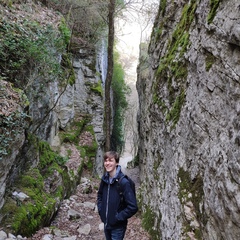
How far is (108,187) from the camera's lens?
11.6 feet

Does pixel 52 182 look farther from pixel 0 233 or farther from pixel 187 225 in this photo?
pixel 187 225

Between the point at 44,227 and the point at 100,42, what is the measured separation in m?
13.7

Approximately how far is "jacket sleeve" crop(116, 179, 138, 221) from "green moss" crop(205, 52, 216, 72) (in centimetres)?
189

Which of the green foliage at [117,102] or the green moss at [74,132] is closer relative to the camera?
the green moss at [74,132]

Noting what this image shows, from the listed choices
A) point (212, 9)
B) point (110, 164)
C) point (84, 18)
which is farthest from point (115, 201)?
point (84, 18)

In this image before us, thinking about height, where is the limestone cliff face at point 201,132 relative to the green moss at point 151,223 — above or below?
above

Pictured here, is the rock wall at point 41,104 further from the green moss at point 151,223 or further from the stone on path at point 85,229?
the green moss at point 151,223

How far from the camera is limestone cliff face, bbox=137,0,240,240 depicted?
258cm

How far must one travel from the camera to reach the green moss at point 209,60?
3.28 meters

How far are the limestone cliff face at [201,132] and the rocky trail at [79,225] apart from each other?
739 millimetres

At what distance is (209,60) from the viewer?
3.39m

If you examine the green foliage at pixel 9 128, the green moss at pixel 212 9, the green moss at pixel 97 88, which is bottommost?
the green moss at pixel 97 88

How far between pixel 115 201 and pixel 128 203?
0.68 ft

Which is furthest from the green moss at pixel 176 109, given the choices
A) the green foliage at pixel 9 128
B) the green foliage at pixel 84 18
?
the green foliage at pixel 84 18
